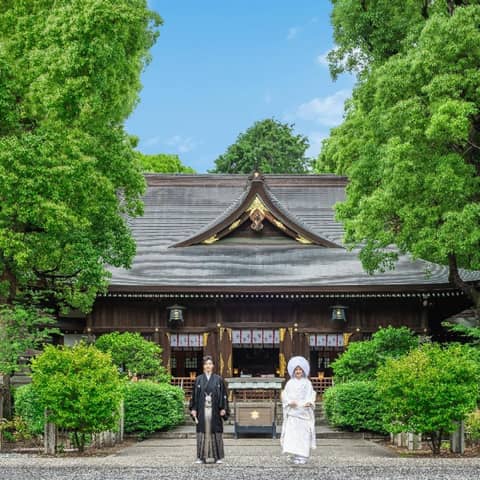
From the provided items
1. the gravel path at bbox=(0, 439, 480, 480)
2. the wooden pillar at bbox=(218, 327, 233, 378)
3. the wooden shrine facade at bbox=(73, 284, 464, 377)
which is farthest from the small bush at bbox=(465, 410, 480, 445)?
the wooden pillar at bbox=(218, 327, 233, 378)

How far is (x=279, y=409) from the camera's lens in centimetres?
2223

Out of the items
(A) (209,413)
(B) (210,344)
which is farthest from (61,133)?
(B) (210,344)

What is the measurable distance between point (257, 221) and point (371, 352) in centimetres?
781

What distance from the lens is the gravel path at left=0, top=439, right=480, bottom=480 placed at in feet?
36.5

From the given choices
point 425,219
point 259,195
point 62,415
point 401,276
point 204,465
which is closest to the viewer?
point 204,465

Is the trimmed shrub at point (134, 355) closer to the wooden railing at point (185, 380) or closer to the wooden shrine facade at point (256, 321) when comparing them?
the wooden railing at point (185, 380)

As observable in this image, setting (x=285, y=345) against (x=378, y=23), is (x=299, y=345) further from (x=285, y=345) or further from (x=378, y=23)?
(x=378, y=23)

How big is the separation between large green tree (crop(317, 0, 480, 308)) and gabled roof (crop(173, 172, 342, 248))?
6.35 metres

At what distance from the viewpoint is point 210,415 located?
42.7 feet

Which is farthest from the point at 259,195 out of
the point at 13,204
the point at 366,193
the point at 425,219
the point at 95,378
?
the point at 95,378

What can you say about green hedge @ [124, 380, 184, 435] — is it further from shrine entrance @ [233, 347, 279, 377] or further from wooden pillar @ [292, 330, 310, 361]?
shrine entrance @ [233, 347, 279, 377]

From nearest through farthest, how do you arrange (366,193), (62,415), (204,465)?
1. (204,465)
2. (62,415)
3. (366,193)

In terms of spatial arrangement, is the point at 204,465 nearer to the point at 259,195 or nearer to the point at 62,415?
the point at 62,415

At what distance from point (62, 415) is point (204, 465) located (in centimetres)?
270
